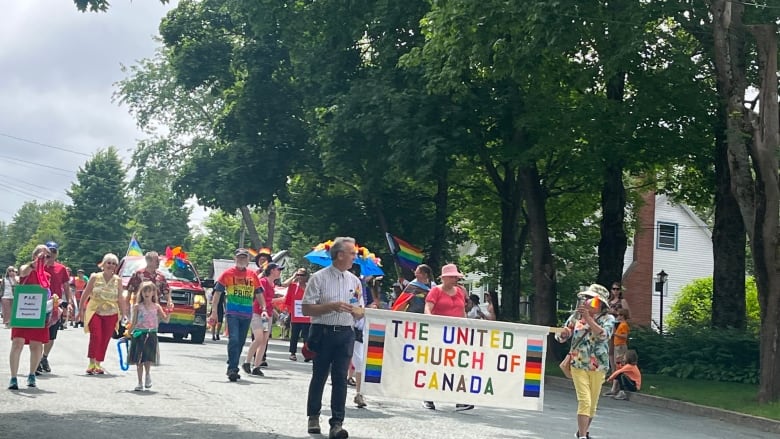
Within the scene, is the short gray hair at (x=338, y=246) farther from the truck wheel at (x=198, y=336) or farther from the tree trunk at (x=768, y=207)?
the truck wheel at (x=198, y=336)

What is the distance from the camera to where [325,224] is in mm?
42812

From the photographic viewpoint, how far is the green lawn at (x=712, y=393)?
755 inches

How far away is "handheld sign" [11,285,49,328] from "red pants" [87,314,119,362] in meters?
1.93

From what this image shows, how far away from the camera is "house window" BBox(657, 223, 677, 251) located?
6456 centimetres

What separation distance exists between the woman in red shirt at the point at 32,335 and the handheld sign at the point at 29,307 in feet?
0.28

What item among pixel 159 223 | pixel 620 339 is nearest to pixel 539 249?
pixel 620 339

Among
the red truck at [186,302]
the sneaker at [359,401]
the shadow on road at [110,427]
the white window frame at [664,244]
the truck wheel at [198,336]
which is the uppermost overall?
the white window frame at [664,244]

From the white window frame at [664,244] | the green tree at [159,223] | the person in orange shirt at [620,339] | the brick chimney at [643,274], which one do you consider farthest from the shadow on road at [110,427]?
the green tree at [159,223]

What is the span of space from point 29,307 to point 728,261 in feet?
60.9

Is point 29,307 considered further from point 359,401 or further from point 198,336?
Result: point 198,336

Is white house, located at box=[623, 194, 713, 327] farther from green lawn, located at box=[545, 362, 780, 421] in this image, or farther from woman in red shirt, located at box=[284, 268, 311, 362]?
woman in red shirt, located at box=[284, 268, 311, 362]

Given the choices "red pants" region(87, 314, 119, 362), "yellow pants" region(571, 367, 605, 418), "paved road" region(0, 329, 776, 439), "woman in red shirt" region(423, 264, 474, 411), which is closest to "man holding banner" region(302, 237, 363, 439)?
"paved road" region(0, 329, 776, 439)

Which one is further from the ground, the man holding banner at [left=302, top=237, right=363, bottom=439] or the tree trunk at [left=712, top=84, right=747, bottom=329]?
the tree trunk at [left=712, top=84, right=747, bottom=329]

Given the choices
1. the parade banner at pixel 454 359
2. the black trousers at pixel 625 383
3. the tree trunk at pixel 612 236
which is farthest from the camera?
the tree trunk at pixel 612 236
